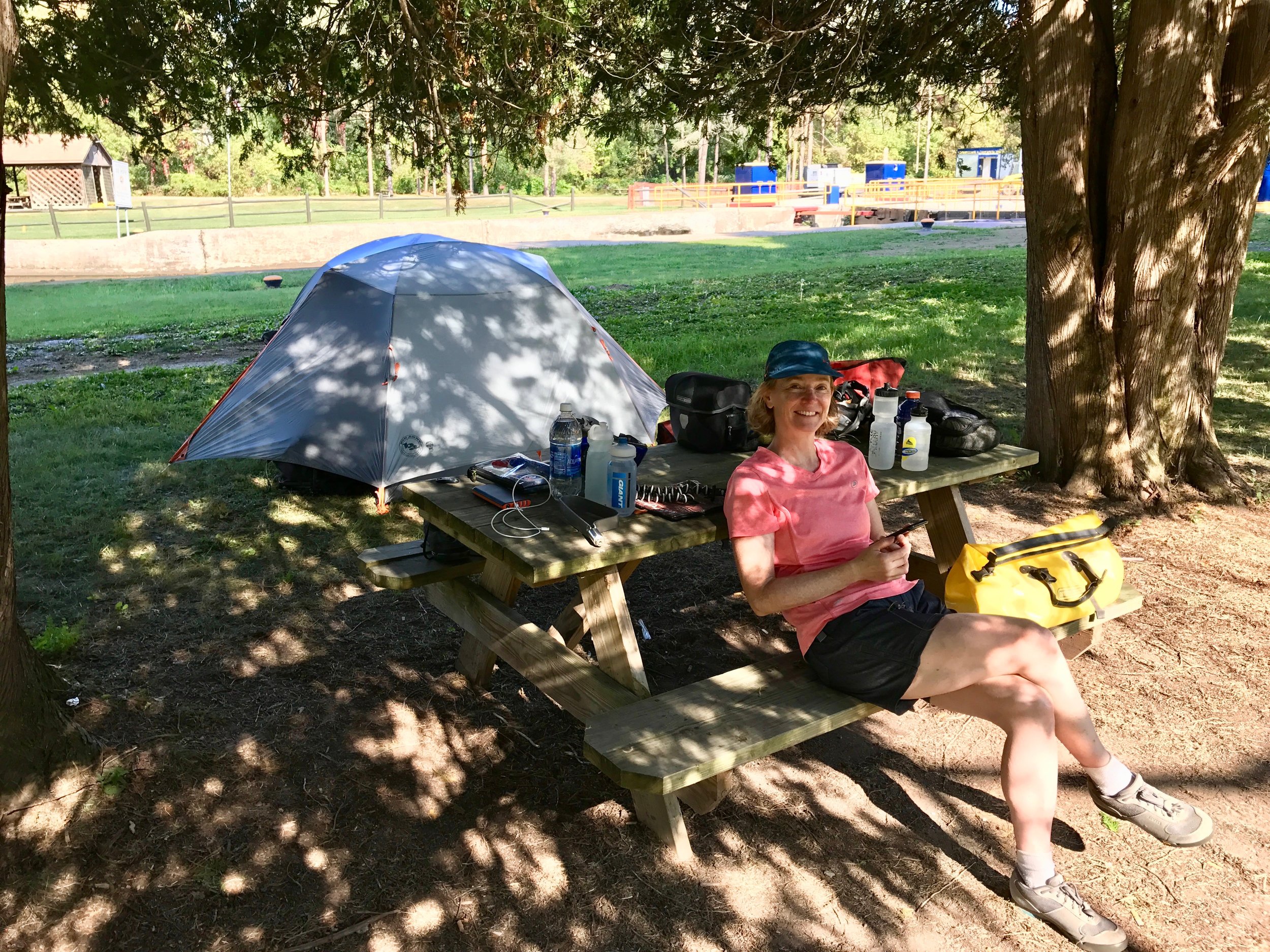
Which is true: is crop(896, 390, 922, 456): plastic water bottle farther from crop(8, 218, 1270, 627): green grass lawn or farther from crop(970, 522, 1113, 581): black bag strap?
crop(8, 218, 1270, 627): green grass lawn

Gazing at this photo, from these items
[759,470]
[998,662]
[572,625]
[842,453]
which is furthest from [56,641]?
[998,662]

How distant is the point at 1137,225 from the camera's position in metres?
5.16

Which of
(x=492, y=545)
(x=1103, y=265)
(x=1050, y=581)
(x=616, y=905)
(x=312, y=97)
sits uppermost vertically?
(x=312, y=97)

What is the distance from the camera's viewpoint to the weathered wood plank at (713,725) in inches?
99.0

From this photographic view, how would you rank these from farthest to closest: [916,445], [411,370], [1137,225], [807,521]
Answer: [411,370] → [1137,225] → [916,445] → [807,521]

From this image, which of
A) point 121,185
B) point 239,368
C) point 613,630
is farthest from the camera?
point 121,185

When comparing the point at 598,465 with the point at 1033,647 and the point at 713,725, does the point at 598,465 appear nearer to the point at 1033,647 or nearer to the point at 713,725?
the point at 713,725

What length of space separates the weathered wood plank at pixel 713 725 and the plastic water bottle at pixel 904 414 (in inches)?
46.4

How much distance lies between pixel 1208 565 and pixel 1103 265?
1650 millimetres

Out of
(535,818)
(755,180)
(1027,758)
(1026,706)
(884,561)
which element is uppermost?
(755,180)

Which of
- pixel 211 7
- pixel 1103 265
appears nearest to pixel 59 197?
pixel 211 7

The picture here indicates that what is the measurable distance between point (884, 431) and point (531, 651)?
1520mm

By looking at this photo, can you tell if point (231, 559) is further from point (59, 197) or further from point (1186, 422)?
point (59, 197)

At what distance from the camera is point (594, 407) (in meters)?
6.71
